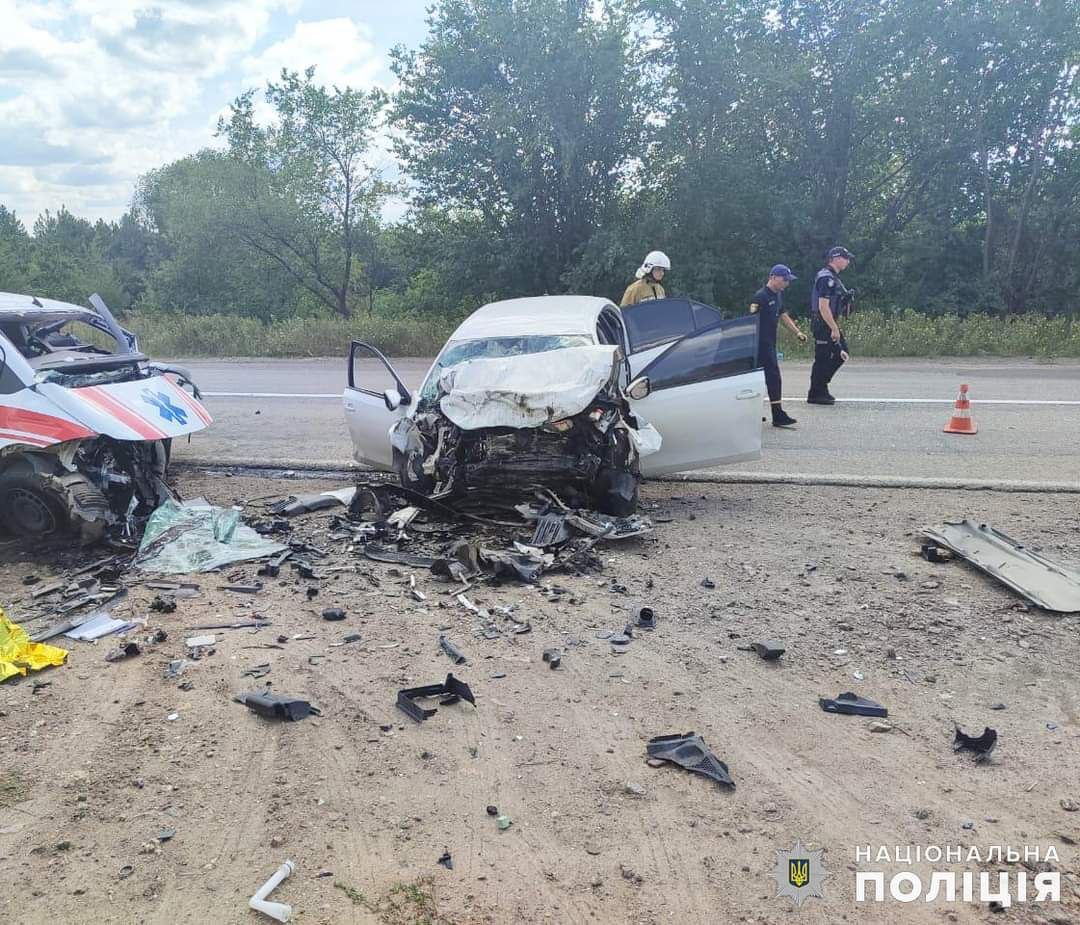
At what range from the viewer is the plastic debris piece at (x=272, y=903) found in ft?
8.47

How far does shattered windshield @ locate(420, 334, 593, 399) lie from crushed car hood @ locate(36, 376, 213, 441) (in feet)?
6.47

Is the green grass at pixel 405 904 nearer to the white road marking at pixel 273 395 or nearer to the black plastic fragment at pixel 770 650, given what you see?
the black plastic fragment at pixel 770 650

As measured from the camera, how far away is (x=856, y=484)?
7.16 meters

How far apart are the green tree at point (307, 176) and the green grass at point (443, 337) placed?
5188 mm

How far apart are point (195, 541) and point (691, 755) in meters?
4.03

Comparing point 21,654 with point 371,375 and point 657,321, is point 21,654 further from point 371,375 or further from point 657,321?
point 371,375

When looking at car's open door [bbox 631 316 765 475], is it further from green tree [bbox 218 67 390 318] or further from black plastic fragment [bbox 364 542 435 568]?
green tree [bbox 218 67 390 318]

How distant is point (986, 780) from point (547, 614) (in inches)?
90.7

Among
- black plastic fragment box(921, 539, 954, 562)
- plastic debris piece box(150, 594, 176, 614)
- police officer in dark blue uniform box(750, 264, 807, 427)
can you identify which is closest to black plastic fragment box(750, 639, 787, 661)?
black plastic fragment box(921, 539, 954, 562)

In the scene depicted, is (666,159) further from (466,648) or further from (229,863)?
(229,863)

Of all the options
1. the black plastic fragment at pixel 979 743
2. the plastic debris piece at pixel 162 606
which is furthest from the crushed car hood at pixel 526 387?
the black plastic fragment at pixel 979 743

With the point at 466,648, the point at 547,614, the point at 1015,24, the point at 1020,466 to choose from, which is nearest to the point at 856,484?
the point at 1020,466

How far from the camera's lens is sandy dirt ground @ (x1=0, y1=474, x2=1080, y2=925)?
8.86 ft

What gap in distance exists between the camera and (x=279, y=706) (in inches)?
146
